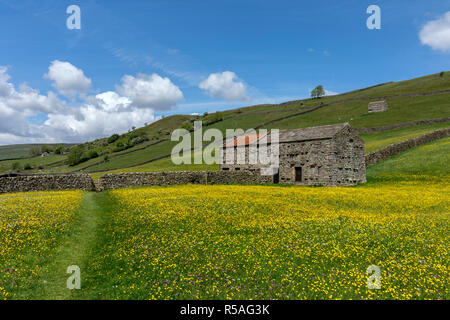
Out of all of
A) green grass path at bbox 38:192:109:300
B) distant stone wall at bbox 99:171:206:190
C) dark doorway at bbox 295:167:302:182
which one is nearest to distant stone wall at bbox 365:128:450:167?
dark doorway at bbox 295:167:302:182

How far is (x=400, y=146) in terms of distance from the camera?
43.6 metres

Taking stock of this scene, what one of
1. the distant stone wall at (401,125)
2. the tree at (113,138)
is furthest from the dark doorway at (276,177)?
the tree at (113,138)

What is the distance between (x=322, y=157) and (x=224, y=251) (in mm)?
26375

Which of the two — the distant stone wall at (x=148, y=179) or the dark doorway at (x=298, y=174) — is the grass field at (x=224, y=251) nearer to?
the distant stone wall at (x=148, y=179)

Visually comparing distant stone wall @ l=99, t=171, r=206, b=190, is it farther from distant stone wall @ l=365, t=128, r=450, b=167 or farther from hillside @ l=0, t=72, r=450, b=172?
distant stone wall @ l=365, t=128, r=450, b=167

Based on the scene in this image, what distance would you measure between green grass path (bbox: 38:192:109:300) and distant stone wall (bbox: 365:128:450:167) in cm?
3758

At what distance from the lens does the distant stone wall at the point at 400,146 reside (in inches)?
1594

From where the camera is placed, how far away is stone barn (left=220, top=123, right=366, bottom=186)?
33000 millimetres

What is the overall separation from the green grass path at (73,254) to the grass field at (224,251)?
39 mm

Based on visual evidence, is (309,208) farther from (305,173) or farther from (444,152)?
(444,152)
